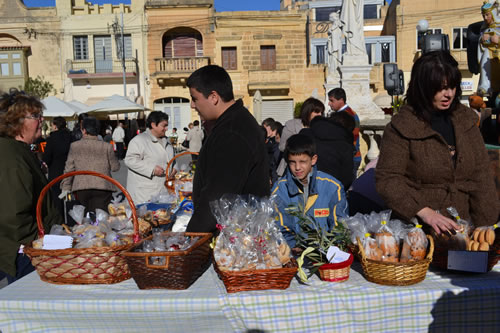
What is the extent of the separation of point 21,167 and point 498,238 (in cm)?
275

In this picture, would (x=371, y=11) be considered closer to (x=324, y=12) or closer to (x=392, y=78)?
(x=324, y=12)

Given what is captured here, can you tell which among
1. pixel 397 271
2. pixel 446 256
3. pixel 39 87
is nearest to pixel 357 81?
pixel 446 256

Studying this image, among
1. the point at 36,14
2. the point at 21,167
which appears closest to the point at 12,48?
the point at 36,14

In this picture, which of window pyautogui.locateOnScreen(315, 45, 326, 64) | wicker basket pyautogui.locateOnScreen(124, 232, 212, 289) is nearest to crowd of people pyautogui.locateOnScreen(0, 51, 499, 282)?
wicker basket pyautogui.locateOnScreen(124, 232, 212, 289)

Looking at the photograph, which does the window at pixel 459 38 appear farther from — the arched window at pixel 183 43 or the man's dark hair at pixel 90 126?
the man's dark hair at pixel 90 126

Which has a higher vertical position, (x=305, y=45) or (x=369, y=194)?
(x=305, y=45)

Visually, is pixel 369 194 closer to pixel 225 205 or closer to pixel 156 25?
pixel 225 205

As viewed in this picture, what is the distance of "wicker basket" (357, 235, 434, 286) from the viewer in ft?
7.00

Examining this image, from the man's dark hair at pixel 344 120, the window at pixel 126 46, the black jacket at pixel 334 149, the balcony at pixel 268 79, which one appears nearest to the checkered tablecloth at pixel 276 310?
the black jacket at pixel 334 149

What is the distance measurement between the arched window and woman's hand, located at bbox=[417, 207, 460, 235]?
97.8 feet

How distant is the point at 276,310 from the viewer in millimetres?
2104

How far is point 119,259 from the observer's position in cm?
234

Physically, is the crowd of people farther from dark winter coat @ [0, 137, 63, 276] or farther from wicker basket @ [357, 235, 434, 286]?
wicker basket @ [357, 235, 434, 286]

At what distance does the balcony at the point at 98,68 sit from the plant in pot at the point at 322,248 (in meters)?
29.4
